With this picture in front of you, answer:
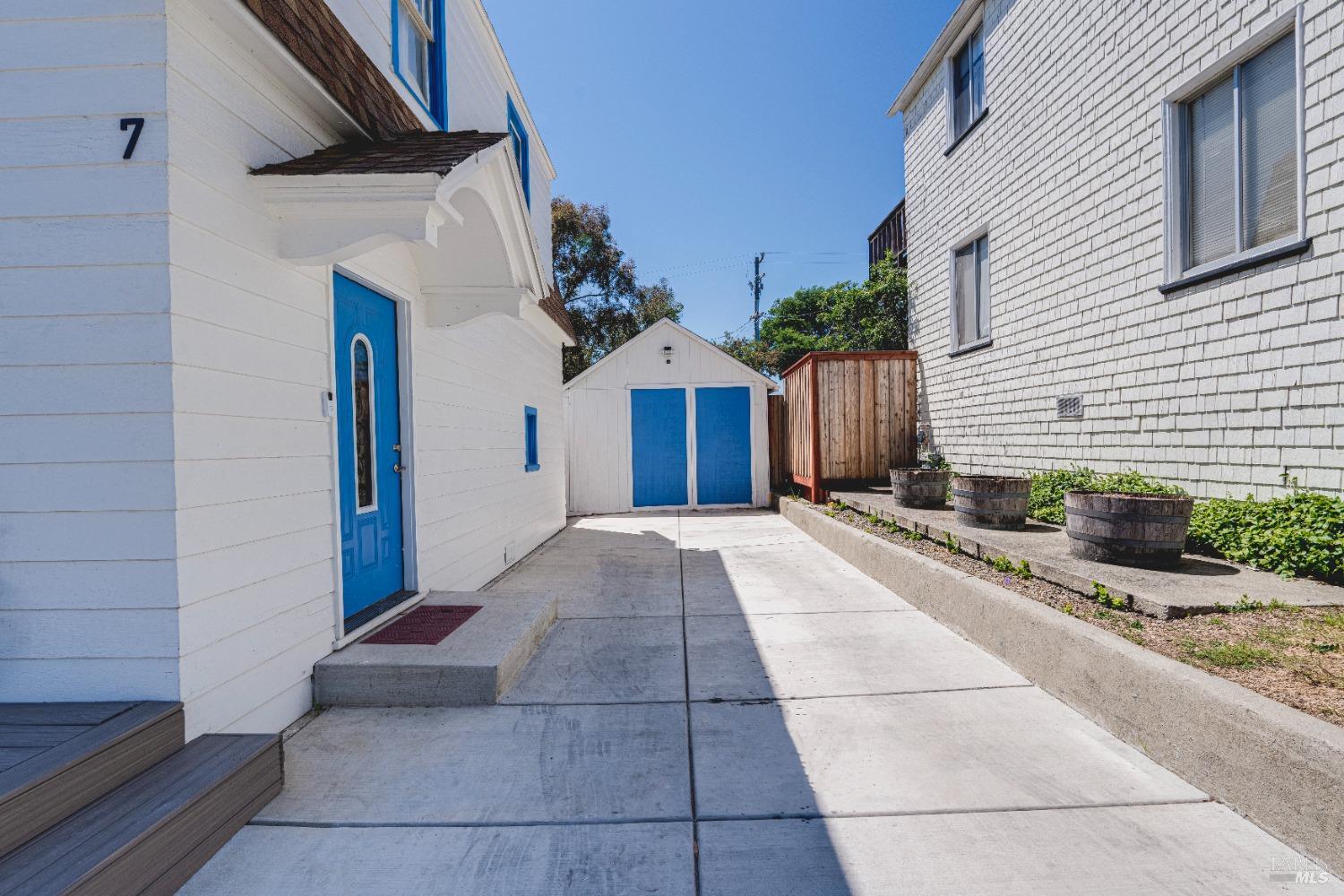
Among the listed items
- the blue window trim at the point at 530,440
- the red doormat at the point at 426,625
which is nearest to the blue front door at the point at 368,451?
the red doormat at the point at 426,625

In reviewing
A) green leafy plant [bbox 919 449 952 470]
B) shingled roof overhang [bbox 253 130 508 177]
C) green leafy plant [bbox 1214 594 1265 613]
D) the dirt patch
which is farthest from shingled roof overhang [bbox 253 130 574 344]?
green leafy plant [bbox 919 449 952 470]

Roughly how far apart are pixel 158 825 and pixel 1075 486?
20.2ft

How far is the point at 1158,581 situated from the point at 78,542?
477 cm

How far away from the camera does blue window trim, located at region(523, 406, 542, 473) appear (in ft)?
24.2

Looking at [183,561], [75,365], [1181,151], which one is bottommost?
[183,561]

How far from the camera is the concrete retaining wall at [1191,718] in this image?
1.92 meters

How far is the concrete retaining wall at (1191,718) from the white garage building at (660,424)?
7.41 metres

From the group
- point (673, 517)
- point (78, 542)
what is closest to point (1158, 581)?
point (78, 542)

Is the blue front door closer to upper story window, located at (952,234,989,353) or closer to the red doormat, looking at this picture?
the red doormat

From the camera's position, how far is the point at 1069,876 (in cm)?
192

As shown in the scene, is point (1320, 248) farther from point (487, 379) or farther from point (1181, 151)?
point (487, 379)

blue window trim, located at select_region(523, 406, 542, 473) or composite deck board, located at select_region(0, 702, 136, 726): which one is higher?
blue window trim, located at select_region(523, 406, 542, 473)

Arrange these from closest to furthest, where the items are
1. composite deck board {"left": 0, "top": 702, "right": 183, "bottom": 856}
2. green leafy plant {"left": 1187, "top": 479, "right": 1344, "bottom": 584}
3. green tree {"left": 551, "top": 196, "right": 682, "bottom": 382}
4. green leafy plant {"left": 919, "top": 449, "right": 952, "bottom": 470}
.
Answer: composite deck board {"left": 0, "top": 702, "right": 183, "bottom": 856}, green leafy plant {"left": 1187, "top": 479, "right": 1344, "bottom": 584}, green leafy plant {"left": 919, "top": 449, "right": 952, "bottom": 470}, green tree {"left": 551, "top": 196, "right": 682, "bottom": 382}

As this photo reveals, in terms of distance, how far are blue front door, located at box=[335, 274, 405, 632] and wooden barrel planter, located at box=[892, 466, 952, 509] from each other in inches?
184
